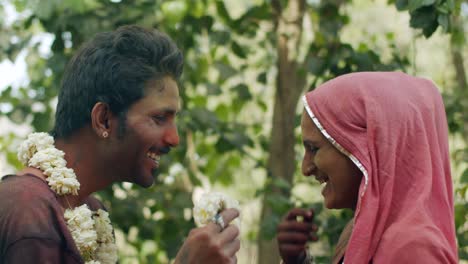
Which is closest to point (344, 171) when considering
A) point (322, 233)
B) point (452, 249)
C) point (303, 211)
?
point (452, 249)

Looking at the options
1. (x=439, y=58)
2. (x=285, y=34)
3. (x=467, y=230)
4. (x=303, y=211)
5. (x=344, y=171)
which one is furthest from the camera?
(x=439, y=58)

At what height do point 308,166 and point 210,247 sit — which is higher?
point 308,166

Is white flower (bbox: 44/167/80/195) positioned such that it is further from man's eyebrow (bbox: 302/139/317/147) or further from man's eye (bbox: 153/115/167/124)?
man's eyebrow (bbox: 302/139/317/147)

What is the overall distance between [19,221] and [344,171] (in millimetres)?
1125

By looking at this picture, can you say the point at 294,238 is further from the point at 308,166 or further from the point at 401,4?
the point at 401,4

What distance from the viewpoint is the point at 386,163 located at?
109 inches

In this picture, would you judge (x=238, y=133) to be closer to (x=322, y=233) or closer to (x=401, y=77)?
(x=322, y=233)

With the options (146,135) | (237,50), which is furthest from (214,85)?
(146,135)

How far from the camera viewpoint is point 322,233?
4.61m

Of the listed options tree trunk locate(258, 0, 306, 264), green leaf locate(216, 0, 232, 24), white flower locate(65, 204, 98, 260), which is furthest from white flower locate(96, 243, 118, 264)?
green leaf locate(216, 0, 232, 24)

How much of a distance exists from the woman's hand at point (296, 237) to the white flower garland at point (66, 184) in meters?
0.76

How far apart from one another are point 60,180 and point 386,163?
1.14 meters

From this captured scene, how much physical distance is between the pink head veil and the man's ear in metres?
0.80

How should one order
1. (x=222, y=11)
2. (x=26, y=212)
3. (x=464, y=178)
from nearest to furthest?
(x=26, y=212) → (x=464, y=178) → (x=222, y=11)
